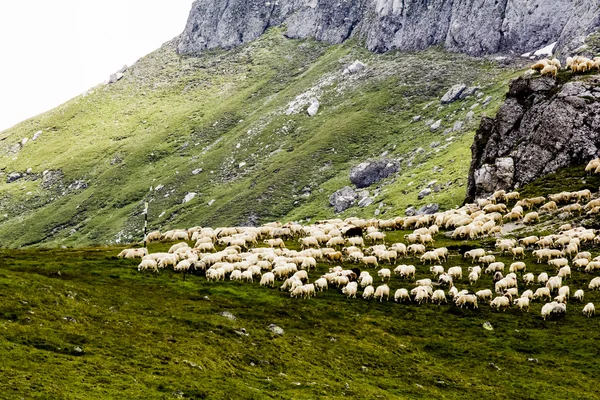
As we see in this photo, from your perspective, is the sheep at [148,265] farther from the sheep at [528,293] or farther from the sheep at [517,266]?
the sheep at [517,266]

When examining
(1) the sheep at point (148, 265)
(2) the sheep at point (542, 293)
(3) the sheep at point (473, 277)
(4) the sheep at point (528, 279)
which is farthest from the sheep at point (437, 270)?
(1) the sheep at point (148, 265)

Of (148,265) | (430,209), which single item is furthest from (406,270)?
(430,209)

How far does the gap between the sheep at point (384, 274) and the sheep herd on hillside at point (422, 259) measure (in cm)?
9

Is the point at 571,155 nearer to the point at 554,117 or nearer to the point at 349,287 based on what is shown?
the point at 554,117

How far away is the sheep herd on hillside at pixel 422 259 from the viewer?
4441cm

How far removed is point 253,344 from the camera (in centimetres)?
3216

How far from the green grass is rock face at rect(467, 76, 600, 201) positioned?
128 ft

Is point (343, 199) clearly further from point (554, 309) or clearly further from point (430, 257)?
point (554, 309)

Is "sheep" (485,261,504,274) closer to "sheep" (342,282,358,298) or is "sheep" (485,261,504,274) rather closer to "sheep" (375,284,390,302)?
"sheep" (375,284,390,302)

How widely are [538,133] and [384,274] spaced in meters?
47.1

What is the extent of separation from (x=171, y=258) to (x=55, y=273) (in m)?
9.84

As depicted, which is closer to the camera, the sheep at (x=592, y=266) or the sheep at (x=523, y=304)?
the sheep at (x=523, y=304)

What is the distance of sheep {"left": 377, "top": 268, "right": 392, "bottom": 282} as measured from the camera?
158 ft

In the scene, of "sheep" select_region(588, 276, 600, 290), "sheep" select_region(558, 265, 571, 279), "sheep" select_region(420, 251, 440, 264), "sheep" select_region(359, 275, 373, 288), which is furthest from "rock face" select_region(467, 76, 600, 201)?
"sheep" select_region(359, 275, 373, 288)
